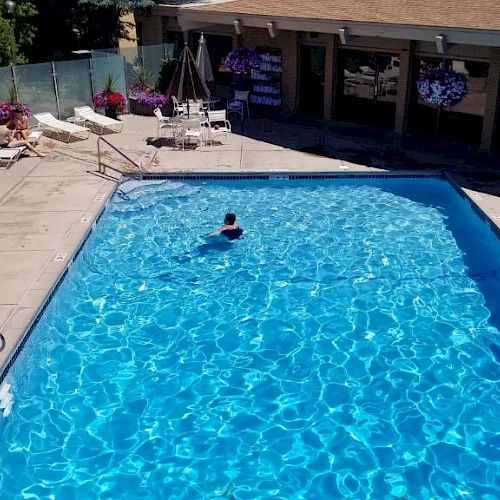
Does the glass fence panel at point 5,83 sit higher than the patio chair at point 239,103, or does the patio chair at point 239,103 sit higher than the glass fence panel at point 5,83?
the glass fence panel at point 5,83

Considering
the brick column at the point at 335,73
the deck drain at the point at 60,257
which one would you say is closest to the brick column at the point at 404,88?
the brick column at the point at 335,73

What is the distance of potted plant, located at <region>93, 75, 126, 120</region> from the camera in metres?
20.8

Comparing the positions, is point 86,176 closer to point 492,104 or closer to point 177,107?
point 177,107

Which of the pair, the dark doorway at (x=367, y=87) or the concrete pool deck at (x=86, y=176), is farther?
the dark doorway at (x=367, y=87)

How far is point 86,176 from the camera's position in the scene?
15461 millimetres

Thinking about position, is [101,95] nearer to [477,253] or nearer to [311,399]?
[477,253]

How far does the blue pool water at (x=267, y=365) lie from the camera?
7.16m

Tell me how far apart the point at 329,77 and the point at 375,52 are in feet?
5.62

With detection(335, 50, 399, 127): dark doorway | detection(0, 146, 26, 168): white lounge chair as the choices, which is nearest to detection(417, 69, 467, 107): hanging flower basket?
detection(335, 50, 399, 127): dark doorway

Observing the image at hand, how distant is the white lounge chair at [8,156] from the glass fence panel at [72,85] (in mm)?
4111

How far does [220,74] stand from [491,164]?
1180cm

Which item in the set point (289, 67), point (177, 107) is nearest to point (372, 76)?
point (289, 67)

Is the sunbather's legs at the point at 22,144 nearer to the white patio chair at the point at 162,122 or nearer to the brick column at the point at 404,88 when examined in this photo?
the white patio chair at the point at 162,122

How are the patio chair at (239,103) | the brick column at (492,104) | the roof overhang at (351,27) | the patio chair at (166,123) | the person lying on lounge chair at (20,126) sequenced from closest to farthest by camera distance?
the roof overhang at (351,27) < the brick column at (492,104) < the person lying on lounge chair at (20,126) < the patio chair at (166,123) < the patio chair at (239,103)
